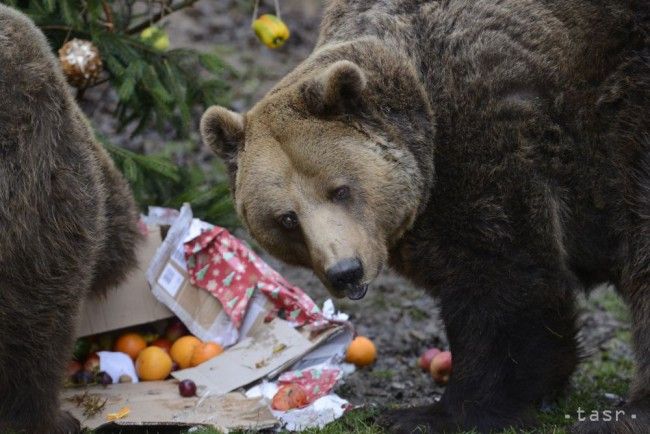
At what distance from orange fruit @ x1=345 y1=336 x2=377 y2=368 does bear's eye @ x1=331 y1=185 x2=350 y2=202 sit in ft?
6.55

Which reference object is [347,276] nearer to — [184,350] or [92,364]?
[184,350]

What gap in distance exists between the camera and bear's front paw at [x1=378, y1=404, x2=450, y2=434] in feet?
17.5

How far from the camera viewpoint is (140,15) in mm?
7762

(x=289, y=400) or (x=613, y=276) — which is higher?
(x=613, y=276)

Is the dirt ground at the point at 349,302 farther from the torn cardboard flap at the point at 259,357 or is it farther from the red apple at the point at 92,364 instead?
the red apple at the point at 92,364

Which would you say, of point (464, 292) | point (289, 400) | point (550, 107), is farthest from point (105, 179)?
point (550, 107)

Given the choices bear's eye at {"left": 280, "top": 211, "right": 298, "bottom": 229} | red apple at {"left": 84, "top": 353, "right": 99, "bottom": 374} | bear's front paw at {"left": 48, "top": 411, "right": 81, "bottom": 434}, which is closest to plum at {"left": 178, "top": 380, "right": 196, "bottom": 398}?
red apple at {"left": 84, "top": 353, "right": 99, "bottom": 374}

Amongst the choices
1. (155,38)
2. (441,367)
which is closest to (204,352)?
(441,367)

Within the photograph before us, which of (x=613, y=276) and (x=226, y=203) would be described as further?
(x=226, y=203)

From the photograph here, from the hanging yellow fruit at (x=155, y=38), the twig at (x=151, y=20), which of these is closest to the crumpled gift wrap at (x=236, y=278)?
the hanging yellow fruit at (x=155, y=38)

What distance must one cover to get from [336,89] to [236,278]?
192 centimetres

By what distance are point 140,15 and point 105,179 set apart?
7.64 ft

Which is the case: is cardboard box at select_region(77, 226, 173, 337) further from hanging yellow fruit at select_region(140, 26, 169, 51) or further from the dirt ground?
hanging yellow fruit at select_region(140, 26, 169, 51)

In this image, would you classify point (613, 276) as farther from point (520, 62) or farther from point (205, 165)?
point (205, 165)
